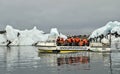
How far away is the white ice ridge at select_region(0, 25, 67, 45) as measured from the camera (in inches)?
5733

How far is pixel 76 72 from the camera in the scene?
3384 cm

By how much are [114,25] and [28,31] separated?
119 feet

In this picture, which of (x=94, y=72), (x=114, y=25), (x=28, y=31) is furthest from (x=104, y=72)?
(x=28, y=31)

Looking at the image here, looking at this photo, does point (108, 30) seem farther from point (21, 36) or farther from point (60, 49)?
point (60, 49)

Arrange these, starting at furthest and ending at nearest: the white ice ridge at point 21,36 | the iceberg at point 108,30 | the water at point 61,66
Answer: the white ice ridge at point 21,36, the iceberg at point 108,30, the water at point 61,66

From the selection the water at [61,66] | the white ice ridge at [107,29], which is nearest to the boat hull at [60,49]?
→ the water at [61,66]

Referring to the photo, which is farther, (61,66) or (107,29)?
(107,29)

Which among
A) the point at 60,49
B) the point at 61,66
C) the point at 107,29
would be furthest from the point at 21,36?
the point at 61,66

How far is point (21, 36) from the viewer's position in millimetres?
149750

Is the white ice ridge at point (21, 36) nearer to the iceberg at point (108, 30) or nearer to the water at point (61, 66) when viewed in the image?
the iceberg at point (108, 30)

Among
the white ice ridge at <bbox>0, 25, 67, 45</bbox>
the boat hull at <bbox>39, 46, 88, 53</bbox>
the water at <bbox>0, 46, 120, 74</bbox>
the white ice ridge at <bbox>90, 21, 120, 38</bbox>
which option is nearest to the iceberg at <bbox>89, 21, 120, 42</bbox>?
the white ice ridge at <bbox>90, 21, 120, 38</bbox>

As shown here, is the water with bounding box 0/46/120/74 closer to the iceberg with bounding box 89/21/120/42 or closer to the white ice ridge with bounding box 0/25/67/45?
the iceberg with bounding box 89/21/120/42

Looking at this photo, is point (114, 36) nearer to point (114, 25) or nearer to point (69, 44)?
point (114, 25)

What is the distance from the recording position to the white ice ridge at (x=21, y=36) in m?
146
